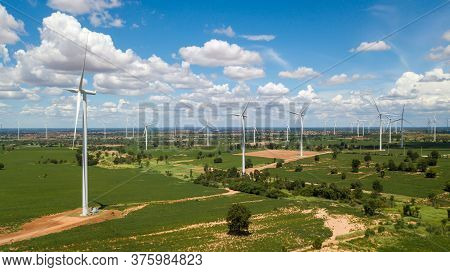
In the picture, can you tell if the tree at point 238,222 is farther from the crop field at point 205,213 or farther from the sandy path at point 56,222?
the sandy path at point 56,222

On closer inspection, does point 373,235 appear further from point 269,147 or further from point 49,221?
point 269,147

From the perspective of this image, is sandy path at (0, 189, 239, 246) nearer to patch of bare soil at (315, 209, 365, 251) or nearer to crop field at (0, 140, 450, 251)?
crop field at (0, 140, 450, 251)

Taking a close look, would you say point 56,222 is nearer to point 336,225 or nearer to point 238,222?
point 238,222

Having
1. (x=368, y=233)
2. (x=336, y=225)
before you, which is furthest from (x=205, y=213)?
(x=368, y=233)

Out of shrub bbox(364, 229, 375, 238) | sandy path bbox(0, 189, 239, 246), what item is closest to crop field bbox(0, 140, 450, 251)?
shrub bbox(364, 229, 375, 238)

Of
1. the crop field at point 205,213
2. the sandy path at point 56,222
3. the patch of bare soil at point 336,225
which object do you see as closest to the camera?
the crop field at point 205,213

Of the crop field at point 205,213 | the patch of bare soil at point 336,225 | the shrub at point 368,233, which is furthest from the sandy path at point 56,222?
the shrub at point 368,233

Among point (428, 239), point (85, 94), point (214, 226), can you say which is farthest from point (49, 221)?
point (428, 239)

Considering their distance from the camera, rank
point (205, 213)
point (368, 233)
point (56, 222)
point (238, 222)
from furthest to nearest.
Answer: point (205, 213) < point (56, 222) < point (238, 222) < point (368, 233)
